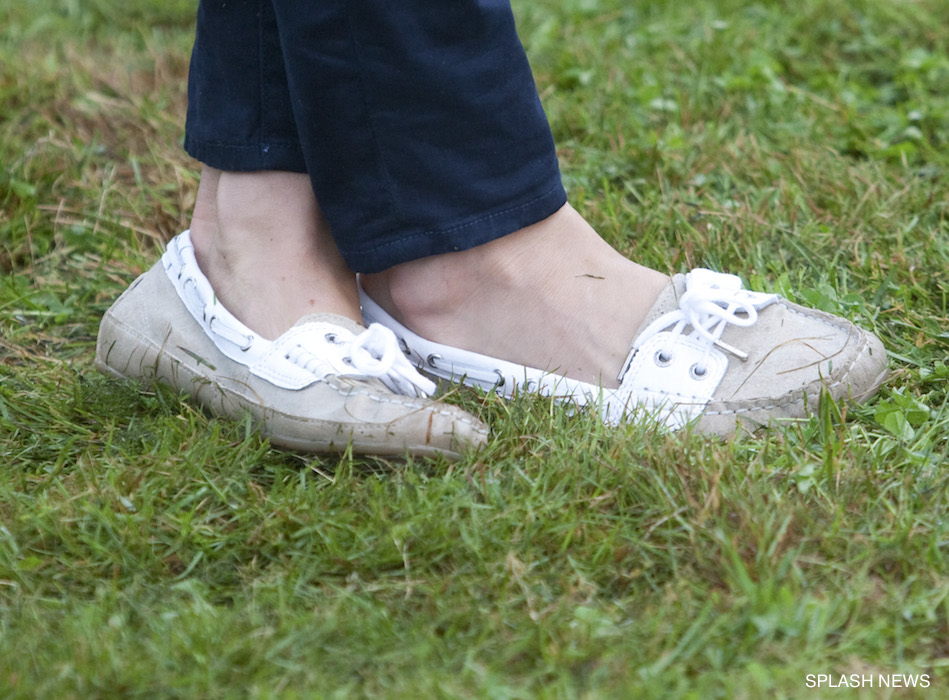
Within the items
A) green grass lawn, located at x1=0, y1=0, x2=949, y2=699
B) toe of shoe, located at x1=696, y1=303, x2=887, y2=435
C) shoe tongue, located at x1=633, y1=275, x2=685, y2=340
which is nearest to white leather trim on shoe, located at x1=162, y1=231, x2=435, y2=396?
green grass lawn, located at x1=0, y1=0, x2=949, y2=699

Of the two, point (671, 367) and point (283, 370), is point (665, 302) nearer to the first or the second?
point (671, 367)

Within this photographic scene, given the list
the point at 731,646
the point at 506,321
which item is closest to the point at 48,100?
the point at 506,321

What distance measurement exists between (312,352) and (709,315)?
613 millimetres

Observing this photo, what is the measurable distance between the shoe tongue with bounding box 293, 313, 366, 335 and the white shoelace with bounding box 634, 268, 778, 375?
1.44 ft

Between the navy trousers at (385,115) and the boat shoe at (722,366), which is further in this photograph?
the boat shoe at (722,366)

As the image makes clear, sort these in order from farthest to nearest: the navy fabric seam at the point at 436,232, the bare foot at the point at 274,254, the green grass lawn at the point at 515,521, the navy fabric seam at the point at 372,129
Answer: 1. the bare foot at the point at 274,254
2. the navy fabric seam at the point at 436,232
3. the navy fabric seam at the point at 372,129
4. the green grass lawn at the point at 515,521

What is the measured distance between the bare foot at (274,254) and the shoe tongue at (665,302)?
0.46 meters

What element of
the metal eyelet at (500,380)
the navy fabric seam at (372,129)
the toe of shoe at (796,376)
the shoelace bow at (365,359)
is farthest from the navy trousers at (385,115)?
the toe of shoe at (796,376)

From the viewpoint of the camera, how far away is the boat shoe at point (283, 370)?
4.51 feet

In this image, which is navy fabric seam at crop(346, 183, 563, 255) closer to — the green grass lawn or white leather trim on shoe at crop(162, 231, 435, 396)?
white leather trim on shoe at crop(162, 231, 435, 396)

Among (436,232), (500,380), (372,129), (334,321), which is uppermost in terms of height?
(372,129)

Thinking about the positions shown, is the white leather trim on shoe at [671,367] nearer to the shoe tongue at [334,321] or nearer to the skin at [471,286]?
the skin at [471,286]

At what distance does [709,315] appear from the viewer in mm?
1506

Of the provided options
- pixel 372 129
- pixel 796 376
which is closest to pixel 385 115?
pixel 372 129
